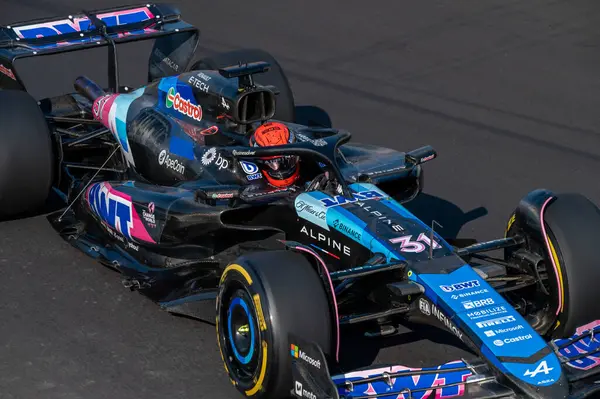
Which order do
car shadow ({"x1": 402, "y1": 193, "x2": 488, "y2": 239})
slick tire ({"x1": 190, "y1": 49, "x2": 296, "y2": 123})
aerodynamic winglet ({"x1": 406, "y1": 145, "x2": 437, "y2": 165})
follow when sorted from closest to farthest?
aerodynamic winglet ({"x1": 406, "y1": 145, "x2": 437, "y2": 165}) < car shadow ({"x1": 402, "y1": 193, "x2": 488, "y2": 239}) < slick tire ({"x1": 190, "y1": 49, "x2": 296, "y2": 123})

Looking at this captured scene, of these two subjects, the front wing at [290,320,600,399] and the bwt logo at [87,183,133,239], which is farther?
the bwt logo at [87,183,133,239]

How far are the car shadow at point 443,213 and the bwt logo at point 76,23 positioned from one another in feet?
10.6

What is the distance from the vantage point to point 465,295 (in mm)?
7086

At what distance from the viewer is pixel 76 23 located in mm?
10867

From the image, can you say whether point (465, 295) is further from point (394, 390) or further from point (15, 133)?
point (15, 133)

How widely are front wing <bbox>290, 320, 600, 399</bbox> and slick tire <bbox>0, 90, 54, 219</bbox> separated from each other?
3787 mm

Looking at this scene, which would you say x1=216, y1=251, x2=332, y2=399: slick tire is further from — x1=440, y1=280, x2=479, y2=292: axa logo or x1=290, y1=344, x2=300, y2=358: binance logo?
x1=440, y1=280, x2=479, y2=292: axa logo

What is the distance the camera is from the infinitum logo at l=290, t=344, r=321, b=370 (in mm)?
6496

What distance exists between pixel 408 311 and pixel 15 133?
158 inches

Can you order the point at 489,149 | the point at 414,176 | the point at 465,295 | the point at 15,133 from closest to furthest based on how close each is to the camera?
the point at 465,295, the point at 414,176, the point at 15,133, the point at 489,149

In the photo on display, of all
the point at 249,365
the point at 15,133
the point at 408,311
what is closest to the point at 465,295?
the point at 408,311

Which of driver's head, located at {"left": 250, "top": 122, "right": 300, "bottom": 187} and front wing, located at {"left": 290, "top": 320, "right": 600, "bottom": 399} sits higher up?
driver's head, located at {"left": 250, "top": 122, "right": 300, "bottom": 187}

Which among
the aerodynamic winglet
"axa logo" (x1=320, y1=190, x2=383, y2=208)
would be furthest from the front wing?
the aerodynamic winglet

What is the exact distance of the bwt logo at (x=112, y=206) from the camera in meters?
8.91
